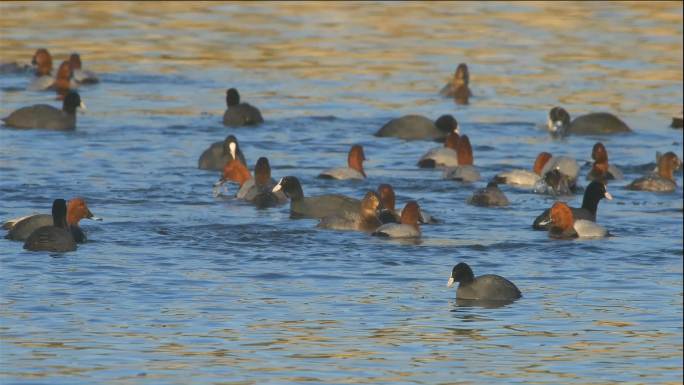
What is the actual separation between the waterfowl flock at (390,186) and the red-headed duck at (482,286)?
0.04 ft

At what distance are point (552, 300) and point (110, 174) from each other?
10307 millimetres

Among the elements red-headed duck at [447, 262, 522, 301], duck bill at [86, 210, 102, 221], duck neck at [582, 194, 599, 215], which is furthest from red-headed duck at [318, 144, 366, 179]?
red-headed duck at [447, 262, 522, 301]

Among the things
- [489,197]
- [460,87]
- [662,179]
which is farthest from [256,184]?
[460,87]

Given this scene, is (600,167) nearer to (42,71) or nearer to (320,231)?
(320,231)

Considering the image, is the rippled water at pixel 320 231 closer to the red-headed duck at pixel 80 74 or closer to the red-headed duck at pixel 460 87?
the red-headed duck at pixel 460 87

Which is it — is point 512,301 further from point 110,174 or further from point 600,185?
point 110,174

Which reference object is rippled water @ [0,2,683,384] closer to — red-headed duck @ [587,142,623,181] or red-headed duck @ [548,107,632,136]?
red-headed duck @ [548,107,632,136]

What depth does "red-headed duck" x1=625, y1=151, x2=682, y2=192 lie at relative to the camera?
88.5ft

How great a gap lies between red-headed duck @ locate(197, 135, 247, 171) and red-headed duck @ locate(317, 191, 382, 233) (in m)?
4.69

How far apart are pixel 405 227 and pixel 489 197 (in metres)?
3.01

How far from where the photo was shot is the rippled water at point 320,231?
16094 millimetres

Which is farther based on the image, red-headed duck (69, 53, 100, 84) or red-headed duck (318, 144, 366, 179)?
red-headed duck (69, 53, 100, 84)

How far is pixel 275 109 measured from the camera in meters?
34.8

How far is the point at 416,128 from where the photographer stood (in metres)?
31.7
